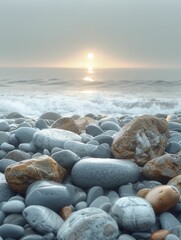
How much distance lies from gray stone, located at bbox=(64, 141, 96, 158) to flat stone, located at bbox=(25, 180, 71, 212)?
0.83 meters

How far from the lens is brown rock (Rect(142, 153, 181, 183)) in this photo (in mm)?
3307

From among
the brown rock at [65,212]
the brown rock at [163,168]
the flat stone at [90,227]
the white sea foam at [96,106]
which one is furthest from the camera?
the white sea foam at [96,106]

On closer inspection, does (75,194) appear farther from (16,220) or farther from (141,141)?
(141,141)

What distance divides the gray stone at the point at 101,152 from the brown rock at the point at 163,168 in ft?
1.40

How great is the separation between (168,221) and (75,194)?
2.55 feet

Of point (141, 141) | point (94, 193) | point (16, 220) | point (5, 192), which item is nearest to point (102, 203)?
point (94, 193)

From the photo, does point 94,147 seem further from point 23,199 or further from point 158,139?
point 23,199

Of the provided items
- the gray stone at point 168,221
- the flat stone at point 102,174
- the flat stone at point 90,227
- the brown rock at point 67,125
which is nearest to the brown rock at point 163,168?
the flat stone at point 102,174

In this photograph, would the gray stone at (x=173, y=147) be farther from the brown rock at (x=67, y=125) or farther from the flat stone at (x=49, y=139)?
the brown rock at (x=67, y=125)

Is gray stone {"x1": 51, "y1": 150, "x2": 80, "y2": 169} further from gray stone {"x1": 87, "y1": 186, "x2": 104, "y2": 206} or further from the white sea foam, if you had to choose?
the white sea foam

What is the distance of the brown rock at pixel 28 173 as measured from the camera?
3.12 metres

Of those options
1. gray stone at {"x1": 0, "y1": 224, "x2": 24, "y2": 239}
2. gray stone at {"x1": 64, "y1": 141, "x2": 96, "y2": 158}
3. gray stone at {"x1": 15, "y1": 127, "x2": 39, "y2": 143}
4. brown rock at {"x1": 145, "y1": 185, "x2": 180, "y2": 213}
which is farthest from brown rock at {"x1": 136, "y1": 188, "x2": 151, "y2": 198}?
gray stone at {"x1": 15, "y1": 127, "x2": 39, "y2": 143}

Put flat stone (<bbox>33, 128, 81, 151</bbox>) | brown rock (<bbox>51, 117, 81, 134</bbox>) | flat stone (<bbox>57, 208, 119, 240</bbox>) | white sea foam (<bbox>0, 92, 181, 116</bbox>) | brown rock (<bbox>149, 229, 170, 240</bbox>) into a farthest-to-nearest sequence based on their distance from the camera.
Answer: white sea foam (<bbox>0, 92, 181, 116</bbox>) < brown rock (<bbox>51, 117, 81, 134</bbox>) < flat stone (<bbox>33, 128, 81, 151</bbox>) < brown rock (<bbox>149, 229, 170, 240</bbox>) < flat stone (<bbox>57, 208, 119, 240</bbox>)

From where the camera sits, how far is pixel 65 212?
2.82 m
